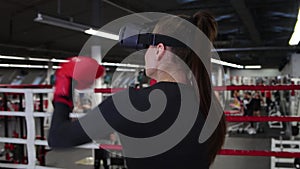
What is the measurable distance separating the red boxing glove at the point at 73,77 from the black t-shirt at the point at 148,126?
40 millimetres

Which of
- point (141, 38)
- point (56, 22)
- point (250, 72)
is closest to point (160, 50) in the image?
point (141, 38)

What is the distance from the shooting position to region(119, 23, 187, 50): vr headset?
2.85 feet

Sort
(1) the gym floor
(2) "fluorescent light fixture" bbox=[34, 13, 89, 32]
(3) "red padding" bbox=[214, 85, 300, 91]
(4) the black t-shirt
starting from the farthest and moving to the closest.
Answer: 1. (2) "fluorescent light fixture" bbox=[34, 13, 89, 32]
2. (1) the gym floor
3. (3) "red padding" bbox=[214, 85, 300, 91]
4. (4) the black t-shirt

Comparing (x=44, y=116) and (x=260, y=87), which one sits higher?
(x=260, y=87)

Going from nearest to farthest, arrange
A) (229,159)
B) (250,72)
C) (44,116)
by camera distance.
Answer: (44,116), (229,159), (250,72)

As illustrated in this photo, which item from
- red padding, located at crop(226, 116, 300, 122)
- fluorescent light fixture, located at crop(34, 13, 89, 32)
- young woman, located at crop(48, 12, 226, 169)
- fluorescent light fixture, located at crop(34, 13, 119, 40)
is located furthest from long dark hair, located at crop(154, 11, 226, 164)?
fluorescent light fixture, located at crop(34, 13, 89, 32)

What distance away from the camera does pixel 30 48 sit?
38.8 feet

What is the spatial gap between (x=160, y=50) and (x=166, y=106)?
152 millimetres

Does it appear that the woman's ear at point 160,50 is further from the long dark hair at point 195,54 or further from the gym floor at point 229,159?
A: the gym floor at point 229,159

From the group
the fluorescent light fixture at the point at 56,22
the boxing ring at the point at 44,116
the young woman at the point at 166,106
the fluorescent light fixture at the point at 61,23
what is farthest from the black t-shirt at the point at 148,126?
the fluorescent light fixture at the point at 56,22

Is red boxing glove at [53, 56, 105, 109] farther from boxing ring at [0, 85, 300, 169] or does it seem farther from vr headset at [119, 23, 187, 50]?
boxing ring at [0, 85, 300, 169]

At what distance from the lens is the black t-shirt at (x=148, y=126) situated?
0.82m

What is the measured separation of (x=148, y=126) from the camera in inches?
33.6

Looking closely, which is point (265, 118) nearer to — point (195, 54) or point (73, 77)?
point (195, 54)
